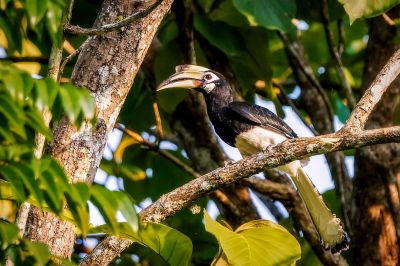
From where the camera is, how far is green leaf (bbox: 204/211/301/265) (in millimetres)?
3553

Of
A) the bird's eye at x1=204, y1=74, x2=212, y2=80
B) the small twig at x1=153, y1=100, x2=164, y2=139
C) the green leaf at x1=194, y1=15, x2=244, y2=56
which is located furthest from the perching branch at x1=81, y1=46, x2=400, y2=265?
the small twig at x1=153, y1=100, x2=164, y2=139

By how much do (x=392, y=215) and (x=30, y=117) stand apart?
346 centimetres

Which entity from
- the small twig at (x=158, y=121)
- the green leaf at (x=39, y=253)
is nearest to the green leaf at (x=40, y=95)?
the green leaf at (x=39, y=253)

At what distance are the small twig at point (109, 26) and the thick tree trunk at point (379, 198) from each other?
2349 mm

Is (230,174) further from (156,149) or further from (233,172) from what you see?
(156,149)

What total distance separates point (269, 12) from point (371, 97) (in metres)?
1.47

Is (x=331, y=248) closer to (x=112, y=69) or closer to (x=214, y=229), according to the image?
(x=214, y=229)

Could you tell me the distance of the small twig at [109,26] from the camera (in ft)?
11.3

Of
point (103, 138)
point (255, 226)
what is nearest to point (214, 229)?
point (255, 226)

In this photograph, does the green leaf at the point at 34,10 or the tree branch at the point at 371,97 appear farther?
the tree branch at the point at 371,97

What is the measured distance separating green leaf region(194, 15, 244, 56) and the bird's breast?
18.8 inches

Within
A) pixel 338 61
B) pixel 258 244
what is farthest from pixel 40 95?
pixel 338 61

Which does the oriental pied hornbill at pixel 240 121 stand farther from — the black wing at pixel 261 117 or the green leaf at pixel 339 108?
the green leaf at pixel 339 108

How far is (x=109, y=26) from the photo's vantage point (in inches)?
136
